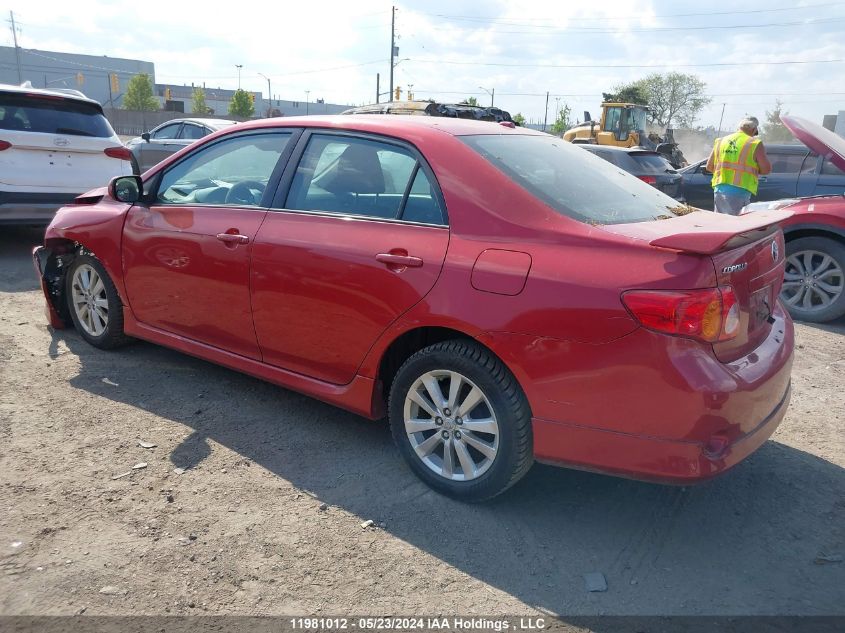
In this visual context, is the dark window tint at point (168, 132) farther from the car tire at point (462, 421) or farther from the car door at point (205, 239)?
the car tire at point (462, 421)

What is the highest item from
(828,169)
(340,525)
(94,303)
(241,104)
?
(241,104)

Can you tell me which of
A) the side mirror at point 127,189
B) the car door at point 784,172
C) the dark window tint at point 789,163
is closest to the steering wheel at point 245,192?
the side mirror at point 127,189

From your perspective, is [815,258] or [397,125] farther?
[815,258]

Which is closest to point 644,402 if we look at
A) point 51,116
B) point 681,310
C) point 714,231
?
point 681,310

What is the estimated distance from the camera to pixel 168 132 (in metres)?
14.5

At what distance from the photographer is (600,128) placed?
2698cm

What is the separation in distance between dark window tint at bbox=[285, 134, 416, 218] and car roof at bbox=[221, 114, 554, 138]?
0.07m

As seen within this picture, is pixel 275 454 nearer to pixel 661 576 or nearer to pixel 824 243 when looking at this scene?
pixel 661 576

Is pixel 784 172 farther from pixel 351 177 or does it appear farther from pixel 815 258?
pixel 351 177

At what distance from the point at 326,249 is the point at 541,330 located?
1201 mm

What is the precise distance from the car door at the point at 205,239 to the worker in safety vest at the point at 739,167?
6101 millimetres

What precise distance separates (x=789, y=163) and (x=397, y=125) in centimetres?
788

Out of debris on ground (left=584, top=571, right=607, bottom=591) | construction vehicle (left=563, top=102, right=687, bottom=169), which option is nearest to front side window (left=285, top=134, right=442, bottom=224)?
debris on ground (left=584, top=571, right=607, bottom=591)

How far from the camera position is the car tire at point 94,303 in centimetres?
466
